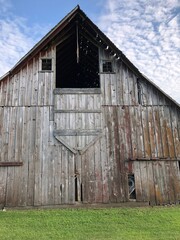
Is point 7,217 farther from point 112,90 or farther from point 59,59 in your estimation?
point 59,59

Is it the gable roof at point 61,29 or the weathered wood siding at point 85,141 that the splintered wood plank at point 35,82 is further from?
the gable roof at point 61,29

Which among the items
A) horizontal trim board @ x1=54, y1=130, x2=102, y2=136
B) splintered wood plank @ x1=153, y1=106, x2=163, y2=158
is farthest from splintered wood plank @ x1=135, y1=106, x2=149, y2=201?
horizontal trim board @ x1=54, y1=130, x2=102, y2=136

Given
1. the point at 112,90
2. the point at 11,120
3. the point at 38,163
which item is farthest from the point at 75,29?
the point at 38,163

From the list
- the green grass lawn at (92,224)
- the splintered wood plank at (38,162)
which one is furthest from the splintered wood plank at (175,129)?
the splintered wood plank at (38,162)

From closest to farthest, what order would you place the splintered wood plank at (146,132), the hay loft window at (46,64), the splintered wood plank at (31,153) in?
the splintered wood plank at (31,153), the splintered wood plank at (146,132), the hay loft window at (46,64)

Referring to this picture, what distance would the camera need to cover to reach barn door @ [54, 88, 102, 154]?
12.1 metres

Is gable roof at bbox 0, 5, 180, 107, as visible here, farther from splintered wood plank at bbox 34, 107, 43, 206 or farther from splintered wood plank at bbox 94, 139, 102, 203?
splintered wood plank at bbox 94, 139, 102, 203

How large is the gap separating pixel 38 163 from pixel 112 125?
391 centimetres

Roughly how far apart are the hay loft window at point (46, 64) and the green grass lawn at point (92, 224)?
6.86 m

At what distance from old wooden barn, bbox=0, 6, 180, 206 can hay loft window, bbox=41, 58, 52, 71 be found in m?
0.05

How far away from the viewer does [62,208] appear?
11250 mm

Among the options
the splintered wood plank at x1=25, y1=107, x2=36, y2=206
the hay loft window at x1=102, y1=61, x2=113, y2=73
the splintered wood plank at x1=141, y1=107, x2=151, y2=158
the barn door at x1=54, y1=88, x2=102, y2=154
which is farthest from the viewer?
the hay loft window at x1=102, y1=61, x2=113, y2=73

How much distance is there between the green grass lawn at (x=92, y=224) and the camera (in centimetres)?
859

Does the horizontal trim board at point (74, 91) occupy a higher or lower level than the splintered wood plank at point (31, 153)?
higher
